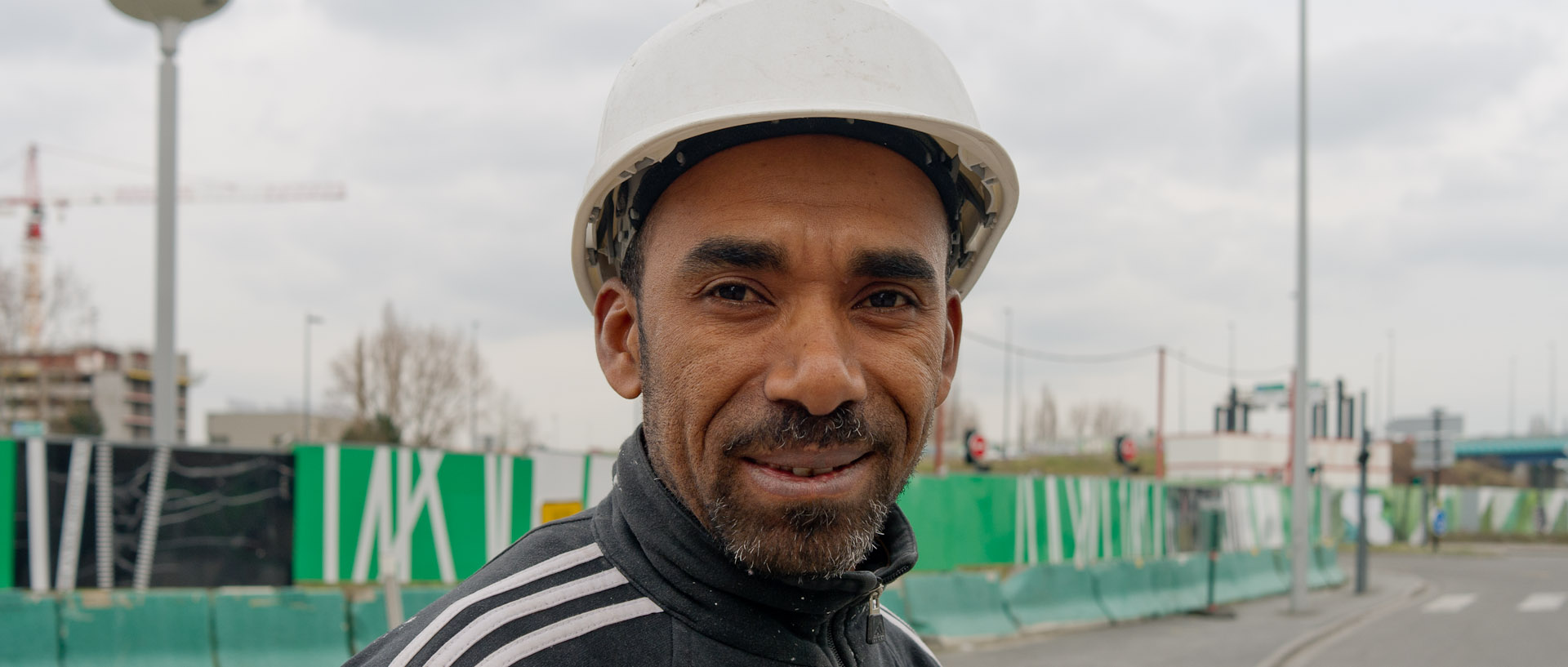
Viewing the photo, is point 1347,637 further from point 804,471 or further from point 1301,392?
point 804,471

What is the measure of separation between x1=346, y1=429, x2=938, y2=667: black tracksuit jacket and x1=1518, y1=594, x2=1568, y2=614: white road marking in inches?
919

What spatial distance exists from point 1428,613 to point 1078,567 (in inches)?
317

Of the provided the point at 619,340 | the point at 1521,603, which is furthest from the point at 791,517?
the point at 1521,603

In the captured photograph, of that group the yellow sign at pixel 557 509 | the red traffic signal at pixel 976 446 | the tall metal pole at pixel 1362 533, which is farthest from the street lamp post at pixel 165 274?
the tall metal pole at pixel 1362 533

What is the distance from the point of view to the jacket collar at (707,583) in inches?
53.3

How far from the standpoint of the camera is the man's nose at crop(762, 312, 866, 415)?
4.30ft

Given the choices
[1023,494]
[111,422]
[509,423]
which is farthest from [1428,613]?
[111,422]

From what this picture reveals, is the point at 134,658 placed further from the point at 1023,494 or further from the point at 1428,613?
the point at 1428,613

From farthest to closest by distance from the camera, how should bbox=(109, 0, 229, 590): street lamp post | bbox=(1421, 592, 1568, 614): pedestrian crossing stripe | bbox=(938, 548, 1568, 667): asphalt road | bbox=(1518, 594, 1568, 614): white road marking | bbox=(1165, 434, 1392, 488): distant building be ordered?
1. bbox=(1165, 434, 1392, 488): distant building
2. bbox=(1518, 594, 1568, 614): white road marking
3. bbox=(1421, 592, 1568, 614): pedestrian crossing stripe
4. bbox=(938, 548, 1568, 667): asphalt road
5. bbox=(109, 0, 229, 590): street lamp post

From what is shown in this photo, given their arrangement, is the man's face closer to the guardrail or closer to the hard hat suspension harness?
the hard hat suspension harness

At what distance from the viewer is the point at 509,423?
63656mm

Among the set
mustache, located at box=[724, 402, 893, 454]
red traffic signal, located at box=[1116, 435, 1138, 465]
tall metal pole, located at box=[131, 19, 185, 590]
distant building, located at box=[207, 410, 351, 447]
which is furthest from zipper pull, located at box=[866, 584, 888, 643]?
distant building, located at box=[207, 410, 351, 447]

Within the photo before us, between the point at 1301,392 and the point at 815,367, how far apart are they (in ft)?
65.5

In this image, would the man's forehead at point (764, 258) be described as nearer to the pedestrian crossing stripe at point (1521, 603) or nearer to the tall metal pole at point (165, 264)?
the tall metal pole at point (165, 264)
